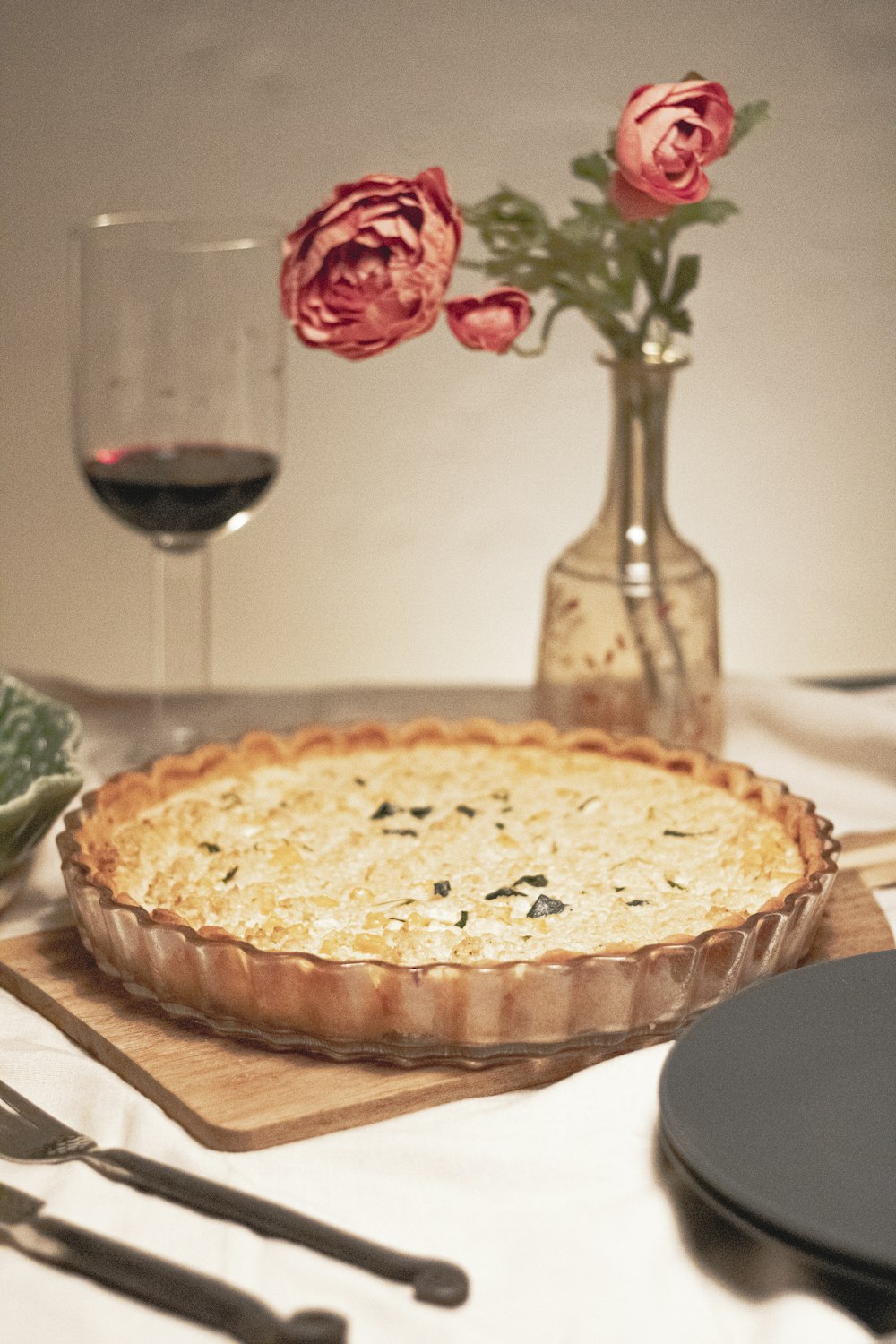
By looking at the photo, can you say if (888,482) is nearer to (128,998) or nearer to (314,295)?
(314,295)

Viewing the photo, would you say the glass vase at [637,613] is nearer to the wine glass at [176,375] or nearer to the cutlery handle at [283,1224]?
the wine glass at [176,375]

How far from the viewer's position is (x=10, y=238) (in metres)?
2.39

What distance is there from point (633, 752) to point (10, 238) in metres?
1.40

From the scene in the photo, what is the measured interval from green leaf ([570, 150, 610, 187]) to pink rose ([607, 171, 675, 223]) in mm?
73

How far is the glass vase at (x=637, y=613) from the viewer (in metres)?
1.70

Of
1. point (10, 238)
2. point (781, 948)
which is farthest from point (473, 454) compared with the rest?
point (781, 948)

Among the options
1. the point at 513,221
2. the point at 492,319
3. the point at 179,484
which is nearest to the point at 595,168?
the point at 513,221

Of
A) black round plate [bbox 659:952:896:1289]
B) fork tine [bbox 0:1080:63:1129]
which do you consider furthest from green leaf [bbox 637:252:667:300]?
fork tine [bbox 0:1080:63:1129]

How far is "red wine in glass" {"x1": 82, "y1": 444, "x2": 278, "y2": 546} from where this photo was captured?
1.75 metres

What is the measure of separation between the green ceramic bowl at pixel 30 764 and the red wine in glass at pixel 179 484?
0.98 feet

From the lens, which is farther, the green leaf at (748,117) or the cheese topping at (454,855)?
the green leaf at (748,117)

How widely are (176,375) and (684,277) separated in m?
0.59

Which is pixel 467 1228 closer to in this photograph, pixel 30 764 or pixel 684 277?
pixel 30 764

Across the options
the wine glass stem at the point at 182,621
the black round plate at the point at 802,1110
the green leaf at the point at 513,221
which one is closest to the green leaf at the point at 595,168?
the green leaf at the point at 513,221
